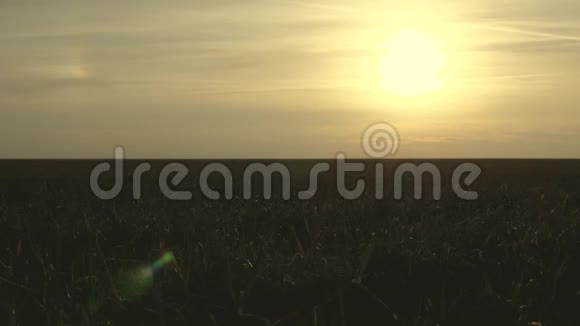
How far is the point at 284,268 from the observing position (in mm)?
4727

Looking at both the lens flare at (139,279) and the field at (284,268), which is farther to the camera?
the lens flare at (139,279)

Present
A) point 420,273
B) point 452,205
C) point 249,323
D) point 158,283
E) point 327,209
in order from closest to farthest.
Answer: point 249,323 < point 158,283 < point 420,273 < point 327,209 < point 452,205

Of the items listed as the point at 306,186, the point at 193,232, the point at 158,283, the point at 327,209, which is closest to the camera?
the point at 158,283

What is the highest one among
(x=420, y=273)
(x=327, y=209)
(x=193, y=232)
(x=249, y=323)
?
(x=327, y=209)

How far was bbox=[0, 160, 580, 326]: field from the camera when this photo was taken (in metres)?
4.15

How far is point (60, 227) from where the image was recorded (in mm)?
6488

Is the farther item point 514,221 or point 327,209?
point 327,209

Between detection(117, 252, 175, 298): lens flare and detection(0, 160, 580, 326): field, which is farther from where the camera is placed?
detection(117, 252, 175, 298): lens flare

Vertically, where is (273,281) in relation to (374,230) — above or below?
below

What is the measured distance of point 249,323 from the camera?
4047 mm

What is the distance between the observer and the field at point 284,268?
415 cm

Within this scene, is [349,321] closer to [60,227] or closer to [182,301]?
[182,301]

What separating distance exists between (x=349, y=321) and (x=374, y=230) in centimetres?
254

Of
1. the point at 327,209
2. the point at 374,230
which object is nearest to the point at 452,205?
the point at 327,209
